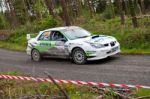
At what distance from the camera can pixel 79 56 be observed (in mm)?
14789

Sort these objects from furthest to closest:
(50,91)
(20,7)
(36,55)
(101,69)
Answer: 1. (20,7)
2. (36,55)
3. (101,69)
4. (50,91)

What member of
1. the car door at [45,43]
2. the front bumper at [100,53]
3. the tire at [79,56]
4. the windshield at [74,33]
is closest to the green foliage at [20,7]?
the car door at [45,43]

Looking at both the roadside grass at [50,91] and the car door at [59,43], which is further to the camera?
the car door at [59,43]

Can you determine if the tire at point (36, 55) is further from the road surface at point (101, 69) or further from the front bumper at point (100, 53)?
the front bumper at point (100, 53)

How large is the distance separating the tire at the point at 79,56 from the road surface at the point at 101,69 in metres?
0.23

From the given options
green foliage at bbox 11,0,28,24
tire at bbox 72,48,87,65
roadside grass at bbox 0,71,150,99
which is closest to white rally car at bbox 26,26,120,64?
tire at bbox 72,48,87,65

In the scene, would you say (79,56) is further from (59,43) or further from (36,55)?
(36,55)

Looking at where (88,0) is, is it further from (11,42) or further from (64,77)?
(64,77)

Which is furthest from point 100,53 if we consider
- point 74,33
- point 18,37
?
point 18,37

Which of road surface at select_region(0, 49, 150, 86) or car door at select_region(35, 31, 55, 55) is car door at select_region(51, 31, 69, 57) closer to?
car door at select_region(35, 31, 55, 55)

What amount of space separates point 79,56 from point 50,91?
17.2ft

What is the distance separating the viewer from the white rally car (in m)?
14.3

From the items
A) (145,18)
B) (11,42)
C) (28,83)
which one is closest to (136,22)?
(145,18)

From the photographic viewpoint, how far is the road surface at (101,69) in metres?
11.2
